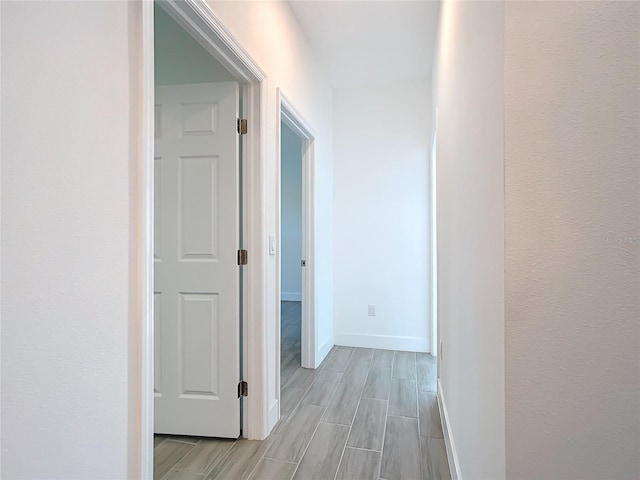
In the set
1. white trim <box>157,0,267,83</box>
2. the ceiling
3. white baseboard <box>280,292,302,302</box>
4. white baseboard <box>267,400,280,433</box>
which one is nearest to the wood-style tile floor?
white baseboard <box>267,400,280,433</box>

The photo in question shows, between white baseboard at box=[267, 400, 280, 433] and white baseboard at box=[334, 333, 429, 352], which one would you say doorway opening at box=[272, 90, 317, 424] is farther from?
white baseboard at box=[334, 333, 429, 352]

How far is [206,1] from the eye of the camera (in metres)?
1.44

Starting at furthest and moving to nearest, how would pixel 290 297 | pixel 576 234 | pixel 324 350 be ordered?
pixel 290 297 < pixel 324 350 < pixel 576 234

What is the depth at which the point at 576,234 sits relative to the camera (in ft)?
2.45

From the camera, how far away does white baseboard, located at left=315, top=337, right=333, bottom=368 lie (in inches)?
129

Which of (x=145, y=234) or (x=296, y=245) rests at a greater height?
(x=145, y=234)

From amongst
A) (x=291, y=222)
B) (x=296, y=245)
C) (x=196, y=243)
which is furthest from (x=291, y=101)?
(x=296, y=245)

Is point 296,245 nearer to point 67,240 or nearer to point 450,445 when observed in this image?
point 450,445

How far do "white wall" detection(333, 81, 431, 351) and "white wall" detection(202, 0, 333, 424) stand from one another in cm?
17

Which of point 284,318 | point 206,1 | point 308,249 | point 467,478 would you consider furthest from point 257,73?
point 284,318

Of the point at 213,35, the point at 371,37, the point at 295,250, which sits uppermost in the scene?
the point at 371,37

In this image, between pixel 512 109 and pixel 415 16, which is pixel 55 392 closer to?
pixel 512 109

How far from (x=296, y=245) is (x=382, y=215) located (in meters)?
3.44

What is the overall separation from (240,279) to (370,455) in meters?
1.16
